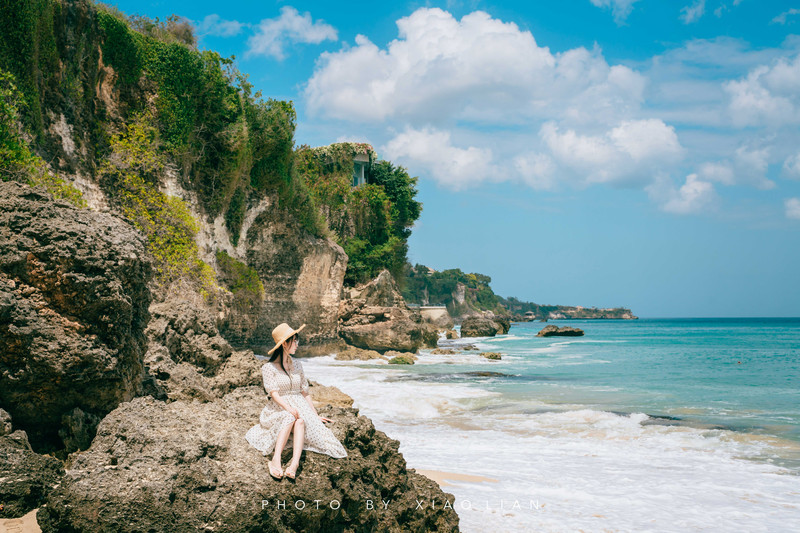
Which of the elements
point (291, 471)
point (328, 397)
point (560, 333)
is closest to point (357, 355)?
point (328, 397)

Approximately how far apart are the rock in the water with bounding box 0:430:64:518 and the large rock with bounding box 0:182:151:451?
0.51m

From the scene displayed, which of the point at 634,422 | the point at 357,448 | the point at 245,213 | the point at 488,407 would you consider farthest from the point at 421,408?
the point at 245,213

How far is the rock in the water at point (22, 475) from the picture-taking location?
3910 mm

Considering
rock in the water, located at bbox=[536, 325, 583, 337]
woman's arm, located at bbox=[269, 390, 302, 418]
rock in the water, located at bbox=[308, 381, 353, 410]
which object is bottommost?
rock in the water, located at bbox=[536, 325, 583, 337]

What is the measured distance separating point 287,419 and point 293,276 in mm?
18770

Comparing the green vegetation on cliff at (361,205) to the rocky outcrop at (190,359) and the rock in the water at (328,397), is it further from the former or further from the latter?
the rocky outcrop at (190,359)

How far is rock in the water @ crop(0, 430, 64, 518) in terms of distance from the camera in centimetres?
391

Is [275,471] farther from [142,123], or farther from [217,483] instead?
[142,123]

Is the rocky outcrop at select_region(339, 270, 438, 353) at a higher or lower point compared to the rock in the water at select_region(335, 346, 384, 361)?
higher

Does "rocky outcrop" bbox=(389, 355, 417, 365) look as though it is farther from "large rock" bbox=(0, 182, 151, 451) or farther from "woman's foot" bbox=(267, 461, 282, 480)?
"woman's foot" bbox=(267, 461, 282, 480)

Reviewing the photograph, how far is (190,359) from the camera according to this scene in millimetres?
8125

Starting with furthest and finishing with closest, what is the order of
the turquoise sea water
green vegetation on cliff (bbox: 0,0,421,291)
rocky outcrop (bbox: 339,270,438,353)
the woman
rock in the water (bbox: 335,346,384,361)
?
rocky outcrop (bbox: 339,270,438,353), rock in the water (bbox: 335,346,384,361), the turquoise sea water, green vegetation on cliff (bbox: 0,0,421,291), the woman

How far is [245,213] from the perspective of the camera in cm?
1928

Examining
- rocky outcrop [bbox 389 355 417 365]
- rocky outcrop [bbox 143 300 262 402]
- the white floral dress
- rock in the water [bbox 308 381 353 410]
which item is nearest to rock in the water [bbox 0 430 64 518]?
the white floral dress
